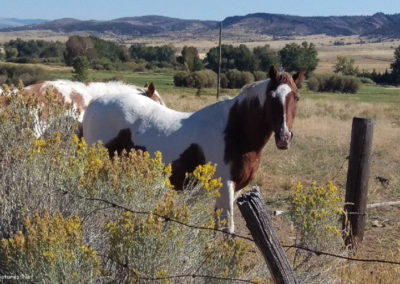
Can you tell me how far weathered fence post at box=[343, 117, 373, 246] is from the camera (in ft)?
18.6

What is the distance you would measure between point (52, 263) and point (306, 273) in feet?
6.05

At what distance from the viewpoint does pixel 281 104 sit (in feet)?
16.7

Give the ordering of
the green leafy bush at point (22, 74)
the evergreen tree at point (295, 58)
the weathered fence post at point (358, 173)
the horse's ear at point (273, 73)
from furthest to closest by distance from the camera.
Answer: the evergreen tree at point (295, 58) → the green leafy bush at point (22, 74) → the weathered fence post at point (358, 173) → the horse's ear at point (273, 73)

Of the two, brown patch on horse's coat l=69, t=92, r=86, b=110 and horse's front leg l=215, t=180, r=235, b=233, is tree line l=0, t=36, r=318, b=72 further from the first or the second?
horse's front leg l=215, t=180, r=235, b=233

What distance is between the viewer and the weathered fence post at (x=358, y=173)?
5668 millimetres

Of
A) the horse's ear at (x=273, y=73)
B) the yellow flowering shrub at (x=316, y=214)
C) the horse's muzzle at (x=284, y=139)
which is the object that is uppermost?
the horse's ear at (x=273, y=73)

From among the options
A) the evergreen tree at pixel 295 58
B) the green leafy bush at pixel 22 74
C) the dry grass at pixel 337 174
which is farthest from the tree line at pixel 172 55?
the dry grass at pixel 337 174

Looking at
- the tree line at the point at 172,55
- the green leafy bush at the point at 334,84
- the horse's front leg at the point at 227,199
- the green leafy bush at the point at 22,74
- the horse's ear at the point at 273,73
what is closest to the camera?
the horse's ear at the point at 273,73

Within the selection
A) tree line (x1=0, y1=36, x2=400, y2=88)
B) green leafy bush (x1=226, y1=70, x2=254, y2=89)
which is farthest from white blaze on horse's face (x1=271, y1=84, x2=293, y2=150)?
green leafy bush (x1=226, y1=70, x2=254, y2=89)

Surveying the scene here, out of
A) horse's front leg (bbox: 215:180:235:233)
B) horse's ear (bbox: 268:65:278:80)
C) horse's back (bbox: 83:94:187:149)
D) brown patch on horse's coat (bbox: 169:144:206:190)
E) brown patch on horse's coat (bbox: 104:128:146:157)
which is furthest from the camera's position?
brown patch on horse's coat (bbox: 104:128:146:157)

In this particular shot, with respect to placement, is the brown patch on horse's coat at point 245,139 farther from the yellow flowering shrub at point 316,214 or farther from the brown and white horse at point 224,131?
the yellow flowering shrub at point 316,214

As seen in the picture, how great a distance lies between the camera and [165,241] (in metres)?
2.90

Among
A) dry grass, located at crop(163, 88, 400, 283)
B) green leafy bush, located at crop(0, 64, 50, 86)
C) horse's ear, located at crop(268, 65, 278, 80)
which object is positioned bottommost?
green leafy bush, located at crop(0, 64, 50, 86)

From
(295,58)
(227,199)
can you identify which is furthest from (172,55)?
(227,199)
